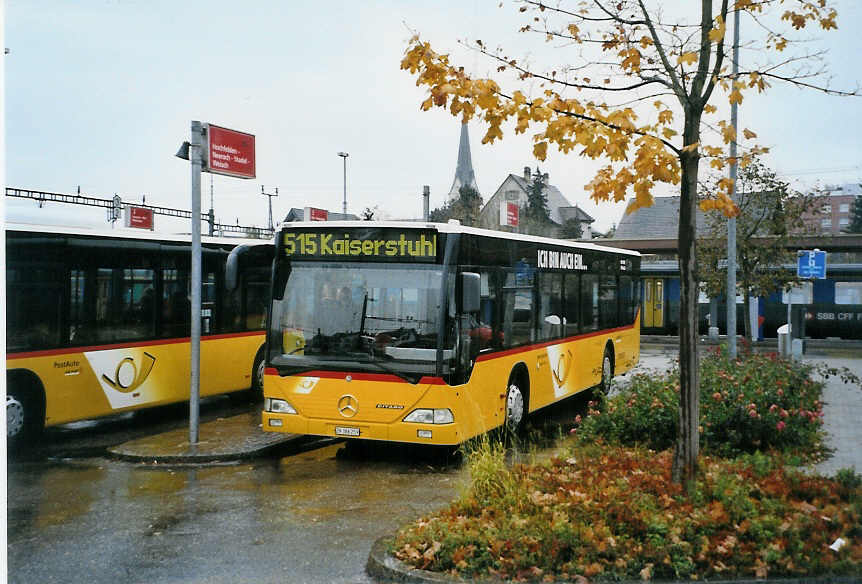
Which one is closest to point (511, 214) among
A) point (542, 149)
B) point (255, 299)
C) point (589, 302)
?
point (589, 302)

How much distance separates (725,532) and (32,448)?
29.4 feet

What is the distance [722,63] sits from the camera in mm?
7375

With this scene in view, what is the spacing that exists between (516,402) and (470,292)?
265cm

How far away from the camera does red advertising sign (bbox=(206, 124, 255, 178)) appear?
456 inches

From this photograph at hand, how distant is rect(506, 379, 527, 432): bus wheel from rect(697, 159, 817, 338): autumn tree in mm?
13394

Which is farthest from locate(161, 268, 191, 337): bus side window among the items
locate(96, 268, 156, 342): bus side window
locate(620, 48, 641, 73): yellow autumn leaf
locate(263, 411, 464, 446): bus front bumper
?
locate(620, 48, 641, 73): yellow autumn leaf

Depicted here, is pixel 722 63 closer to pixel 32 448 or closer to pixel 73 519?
pixel 73 519

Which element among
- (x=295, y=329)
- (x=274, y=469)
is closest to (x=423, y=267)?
(x=295, y=329)

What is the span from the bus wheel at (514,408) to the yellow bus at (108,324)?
11.8 ft

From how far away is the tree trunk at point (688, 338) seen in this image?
724 cm

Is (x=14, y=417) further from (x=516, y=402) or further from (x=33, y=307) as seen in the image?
(x=516, y=402)

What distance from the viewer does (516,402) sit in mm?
12289

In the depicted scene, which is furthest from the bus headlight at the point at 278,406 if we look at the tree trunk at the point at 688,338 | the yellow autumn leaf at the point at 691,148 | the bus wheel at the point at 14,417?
the yellow autumn leaf at the point at 691,148

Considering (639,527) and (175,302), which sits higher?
(175,302)
